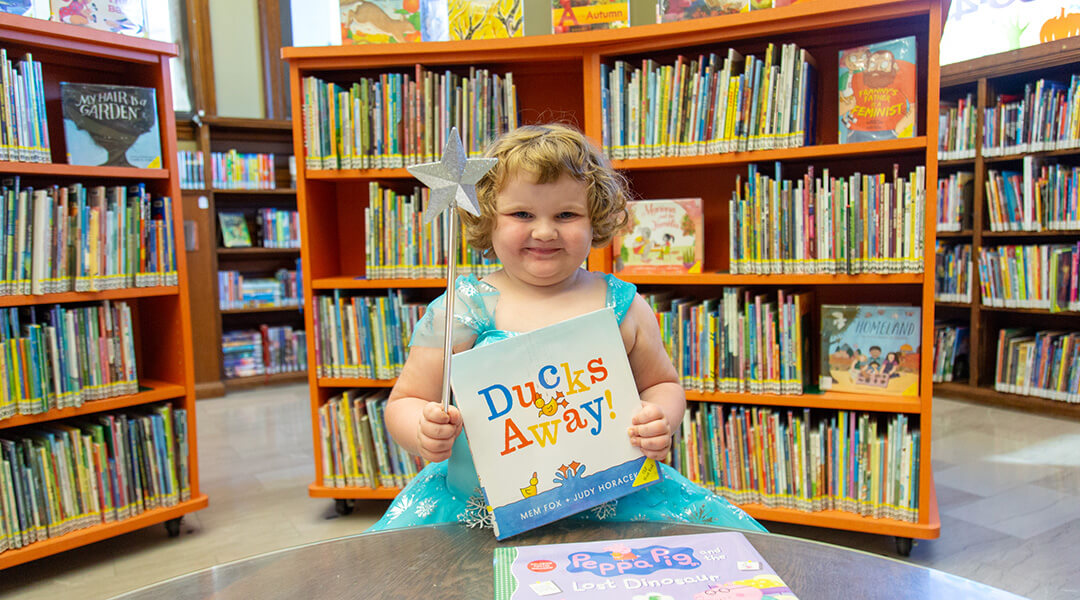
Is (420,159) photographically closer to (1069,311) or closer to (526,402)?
(526,402)

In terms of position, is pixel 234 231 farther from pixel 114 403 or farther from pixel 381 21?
pixel 381 21

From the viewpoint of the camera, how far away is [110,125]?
2.18m

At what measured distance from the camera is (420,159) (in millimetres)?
2354

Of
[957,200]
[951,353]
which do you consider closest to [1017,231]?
[957,200]

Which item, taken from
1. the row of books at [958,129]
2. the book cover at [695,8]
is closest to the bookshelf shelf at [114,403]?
the book cover at [695,8]

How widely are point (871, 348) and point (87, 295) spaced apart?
2424 millimetres

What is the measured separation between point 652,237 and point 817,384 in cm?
76

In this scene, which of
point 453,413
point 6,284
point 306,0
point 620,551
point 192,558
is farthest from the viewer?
point 306,0

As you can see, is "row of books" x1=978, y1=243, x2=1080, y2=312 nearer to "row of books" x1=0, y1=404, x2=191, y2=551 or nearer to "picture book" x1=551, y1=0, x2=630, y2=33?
"picture book" x1=551, y1=0, x2=630, y2=33

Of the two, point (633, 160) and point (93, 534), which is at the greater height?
point (633, 160)

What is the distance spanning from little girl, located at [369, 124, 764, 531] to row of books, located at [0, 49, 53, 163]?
62.2 inches

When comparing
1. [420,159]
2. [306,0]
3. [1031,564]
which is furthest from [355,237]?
[306,0]

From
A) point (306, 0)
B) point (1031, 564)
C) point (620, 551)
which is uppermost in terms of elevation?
point (306, 0)

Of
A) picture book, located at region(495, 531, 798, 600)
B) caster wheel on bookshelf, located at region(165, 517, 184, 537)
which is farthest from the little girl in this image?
caster wheel on bookshelf, located at region(165, 517, 184, 537)
